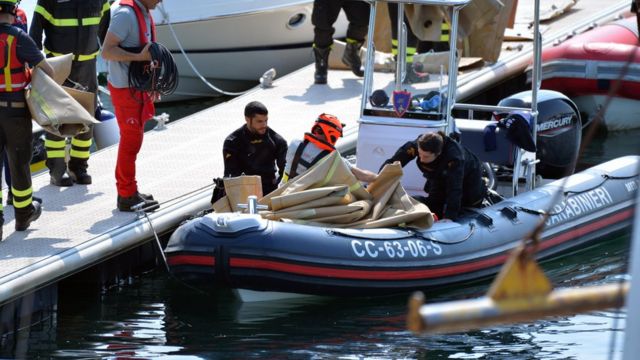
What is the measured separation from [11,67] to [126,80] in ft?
2.64

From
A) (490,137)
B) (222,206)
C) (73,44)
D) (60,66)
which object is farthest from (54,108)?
(490,137)

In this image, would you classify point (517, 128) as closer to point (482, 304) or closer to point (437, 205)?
point (437, 205)

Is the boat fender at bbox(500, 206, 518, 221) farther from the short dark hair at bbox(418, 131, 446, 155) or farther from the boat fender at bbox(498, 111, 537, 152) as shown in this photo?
the short dark hair at bbox(418, 131, 446, 155)

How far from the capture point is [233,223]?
6.47m

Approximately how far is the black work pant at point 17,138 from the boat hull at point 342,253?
967 millimetres

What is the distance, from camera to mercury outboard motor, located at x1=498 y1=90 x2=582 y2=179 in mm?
8586

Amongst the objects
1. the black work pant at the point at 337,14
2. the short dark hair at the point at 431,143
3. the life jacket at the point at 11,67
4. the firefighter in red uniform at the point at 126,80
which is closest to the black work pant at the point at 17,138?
the life jacket at the point at 11,67

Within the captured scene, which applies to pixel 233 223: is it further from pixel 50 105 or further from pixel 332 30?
pixel 332 30

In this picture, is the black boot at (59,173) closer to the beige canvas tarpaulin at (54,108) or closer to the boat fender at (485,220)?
the beige canvas tarpaulin at (54,108)

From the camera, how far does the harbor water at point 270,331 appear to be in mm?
6117

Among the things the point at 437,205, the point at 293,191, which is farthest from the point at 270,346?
the point at 437,205

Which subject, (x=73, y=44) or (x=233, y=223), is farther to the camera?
(x=73, y=44)

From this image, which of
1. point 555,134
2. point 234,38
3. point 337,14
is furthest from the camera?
point 234,38

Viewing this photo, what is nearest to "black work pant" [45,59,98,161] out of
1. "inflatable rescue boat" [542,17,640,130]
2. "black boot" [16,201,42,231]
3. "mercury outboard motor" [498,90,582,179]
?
"black boot" [16,201,42,231]
